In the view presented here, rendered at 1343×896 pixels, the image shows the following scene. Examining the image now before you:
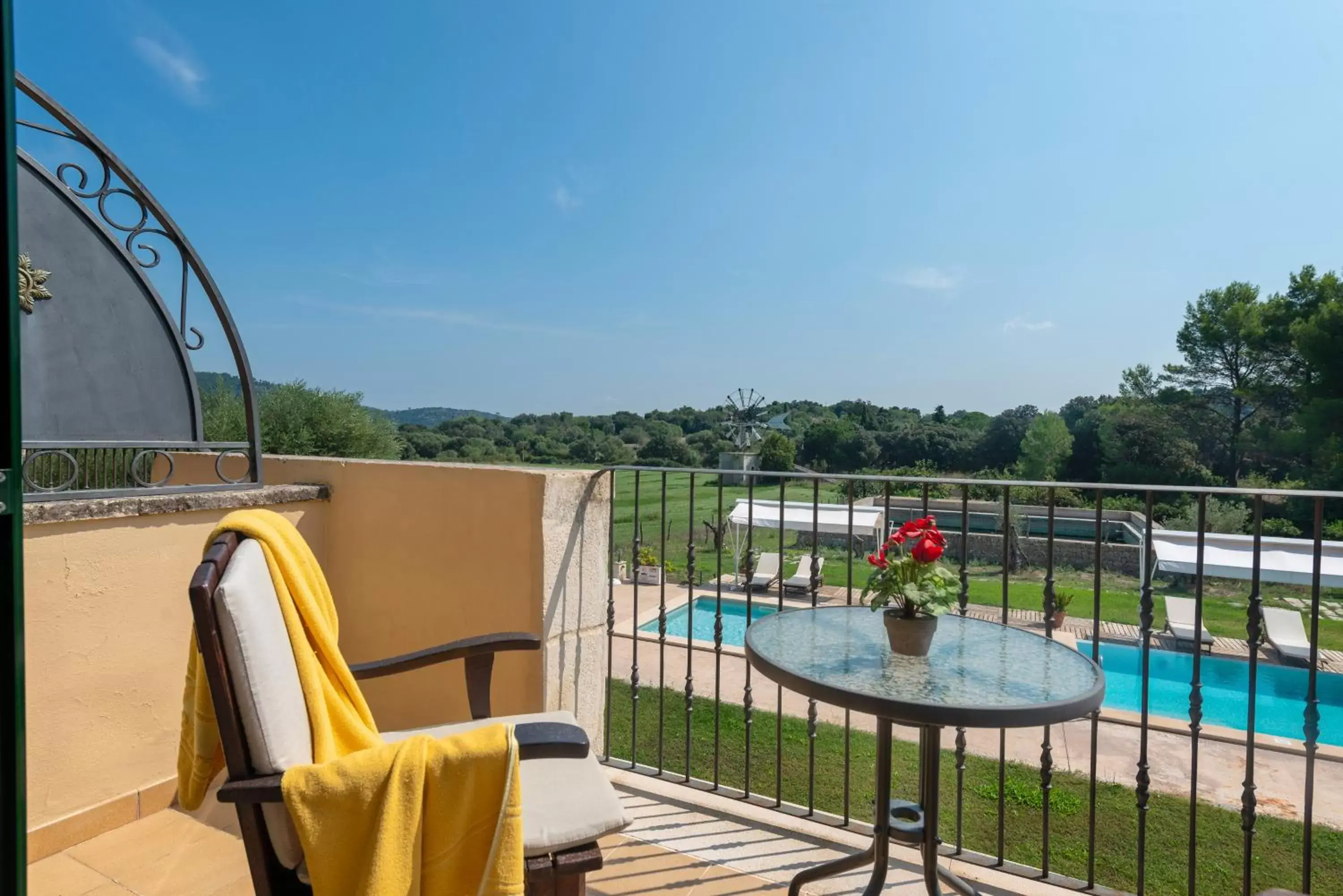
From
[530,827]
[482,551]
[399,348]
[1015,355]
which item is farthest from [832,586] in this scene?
[1015,355]

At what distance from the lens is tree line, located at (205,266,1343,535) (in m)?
17.1

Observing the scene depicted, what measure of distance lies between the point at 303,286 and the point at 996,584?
2060 centimetres

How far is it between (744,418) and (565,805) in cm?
2487

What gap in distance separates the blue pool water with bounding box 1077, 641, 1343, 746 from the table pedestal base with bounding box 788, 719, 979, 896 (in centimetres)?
837

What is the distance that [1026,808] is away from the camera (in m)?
4.63

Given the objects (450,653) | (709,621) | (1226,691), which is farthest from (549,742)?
(1226,691)

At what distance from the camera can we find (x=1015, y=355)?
27125 millimetres

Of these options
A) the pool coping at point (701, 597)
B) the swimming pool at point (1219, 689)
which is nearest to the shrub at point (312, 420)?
the pool coping at point (701, 597)

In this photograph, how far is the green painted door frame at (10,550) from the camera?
58cm

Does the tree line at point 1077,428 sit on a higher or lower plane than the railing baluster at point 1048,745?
higher

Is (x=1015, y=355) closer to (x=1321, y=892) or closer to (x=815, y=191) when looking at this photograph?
(x=815, y=191)

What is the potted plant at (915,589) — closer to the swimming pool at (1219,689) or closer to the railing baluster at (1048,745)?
the railing baluster at (1048,745)

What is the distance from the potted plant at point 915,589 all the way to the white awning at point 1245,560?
991 centimetres

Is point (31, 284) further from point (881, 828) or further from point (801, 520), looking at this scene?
point (801, 520)
